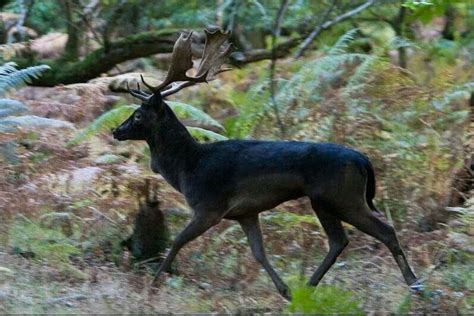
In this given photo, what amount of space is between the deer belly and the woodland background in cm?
68

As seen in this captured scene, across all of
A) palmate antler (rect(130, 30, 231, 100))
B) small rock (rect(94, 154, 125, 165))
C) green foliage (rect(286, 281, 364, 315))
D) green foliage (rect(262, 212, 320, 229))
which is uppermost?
palmate antler (rect(130, 30, 231, 100))

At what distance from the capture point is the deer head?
27.2 feet

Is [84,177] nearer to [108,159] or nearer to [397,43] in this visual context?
[108,159]

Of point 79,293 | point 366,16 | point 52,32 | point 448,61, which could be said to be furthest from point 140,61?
point 79,293

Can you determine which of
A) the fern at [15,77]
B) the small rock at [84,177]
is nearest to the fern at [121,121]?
the small rock at [84,177]

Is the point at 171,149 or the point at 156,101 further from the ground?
the point at 156,101


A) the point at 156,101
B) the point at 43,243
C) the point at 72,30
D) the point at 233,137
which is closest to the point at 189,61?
the point at 156,101

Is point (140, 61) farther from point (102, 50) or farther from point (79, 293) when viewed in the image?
point (79, 293)

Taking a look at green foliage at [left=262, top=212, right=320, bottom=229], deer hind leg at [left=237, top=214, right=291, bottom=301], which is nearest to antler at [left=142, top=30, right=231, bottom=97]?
deer hind leg at [left=237, top=214, right=291, bottom=301]

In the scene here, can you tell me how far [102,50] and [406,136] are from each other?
4.93 meters

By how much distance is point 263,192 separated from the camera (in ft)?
25.3

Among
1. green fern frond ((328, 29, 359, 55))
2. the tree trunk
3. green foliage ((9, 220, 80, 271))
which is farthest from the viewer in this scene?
the tree trunk

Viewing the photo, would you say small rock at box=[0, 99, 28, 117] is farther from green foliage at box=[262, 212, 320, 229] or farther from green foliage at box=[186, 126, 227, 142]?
green foliage at box=[262, 212, 320, 229]

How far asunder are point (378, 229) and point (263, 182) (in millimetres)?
1013
